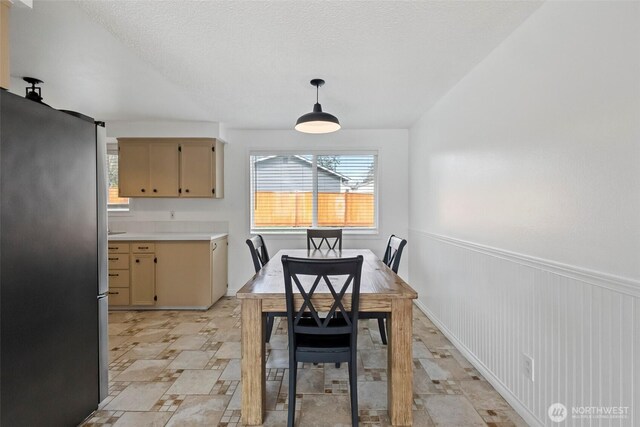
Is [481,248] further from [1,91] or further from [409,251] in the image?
[1,91]

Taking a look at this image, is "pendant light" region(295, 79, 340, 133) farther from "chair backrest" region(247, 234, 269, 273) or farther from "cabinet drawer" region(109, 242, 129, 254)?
"cabinet drawer" region(109, 242, 129, 254)

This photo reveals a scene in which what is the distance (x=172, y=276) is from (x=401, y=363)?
3.09 m

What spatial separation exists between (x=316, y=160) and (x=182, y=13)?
2850mm

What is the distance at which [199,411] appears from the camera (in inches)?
Result: 75.8

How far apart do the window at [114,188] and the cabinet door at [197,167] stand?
1072 mm

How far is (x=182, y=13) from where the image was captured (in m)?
1.82

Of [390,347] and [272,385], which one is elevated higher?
[390,347]

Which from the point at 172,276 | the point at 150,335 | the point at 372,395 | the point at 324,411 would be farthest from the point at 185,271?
the point at 372,395

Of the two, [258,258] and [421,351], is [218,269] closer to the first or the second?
[258,258]

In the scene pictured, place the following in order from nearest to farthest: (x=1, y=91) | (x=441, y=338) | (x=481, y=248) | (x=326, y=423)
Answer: (x=1, y=91), (x=326, y=423), (x=481, y=248), (x=441, y=338)

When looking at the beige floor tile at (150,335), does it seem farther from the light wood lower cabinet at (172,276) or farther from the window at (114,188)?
the window at (114,188)

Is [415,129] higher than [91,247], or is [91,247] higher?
[415,129]

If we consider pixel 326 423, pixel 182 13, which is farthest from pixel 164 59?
pixel 326 423

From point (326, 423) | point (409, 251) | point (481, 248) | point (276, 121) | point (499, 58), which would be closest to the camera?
point (326, 423)
